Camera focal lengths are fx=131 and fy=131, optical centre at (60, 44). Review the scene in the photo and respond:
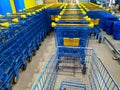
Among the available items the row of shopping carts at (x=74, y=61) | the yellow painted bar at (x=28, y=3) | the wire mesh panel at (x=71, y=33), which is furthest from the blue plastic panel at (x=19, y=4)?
the wire mesh panel at (x=71, y=33)

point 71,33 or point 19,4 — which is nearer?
point 71,33

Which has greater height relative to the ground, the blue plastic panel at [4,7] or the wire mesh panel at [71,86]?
the blue plastic panel at [4,7]

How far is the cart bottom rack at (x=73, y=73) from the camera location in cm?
249

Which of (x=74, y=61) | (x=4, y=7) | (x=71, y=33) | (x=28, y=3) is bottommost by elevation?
(x=74, y=61)

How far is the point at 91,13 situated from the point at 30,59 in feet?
8.86

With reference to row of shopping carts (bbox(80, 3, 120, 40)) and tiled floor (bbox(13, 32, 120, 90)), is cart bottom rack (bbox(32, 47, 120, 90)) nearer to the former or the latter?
tiled floor (bbox(13, 32, 120, 90))

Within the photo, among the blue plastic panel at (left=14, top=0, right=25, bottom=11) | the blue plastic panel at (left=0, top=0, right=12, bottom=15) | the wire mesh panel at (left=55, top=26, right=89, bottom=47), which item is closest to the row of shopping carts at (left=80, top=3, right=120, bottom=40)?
the wire mesh panel at (left=55, top=26, right=89, bottom=47)

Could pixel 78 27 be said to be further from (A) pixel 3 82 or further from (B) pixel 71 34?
(A) pixel 3 82

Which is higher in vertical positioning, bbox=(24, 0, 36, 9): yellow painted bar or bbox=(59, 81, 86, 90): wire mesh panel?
bbox=(24, 0, 36, 9): yellow painted bar

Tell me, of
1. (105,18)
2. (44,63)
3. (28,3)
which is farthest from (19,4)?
(44,63)

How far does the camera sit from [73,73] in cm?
301

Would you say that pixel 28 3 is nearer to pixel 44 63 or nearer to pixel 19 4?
pixel 19 4

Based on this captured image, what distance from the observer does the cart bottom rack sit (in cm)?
249

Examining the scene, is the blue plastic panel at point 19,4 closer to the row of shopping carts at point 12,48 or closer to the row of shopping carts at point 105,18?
the row of shopping carts at point 105,18
